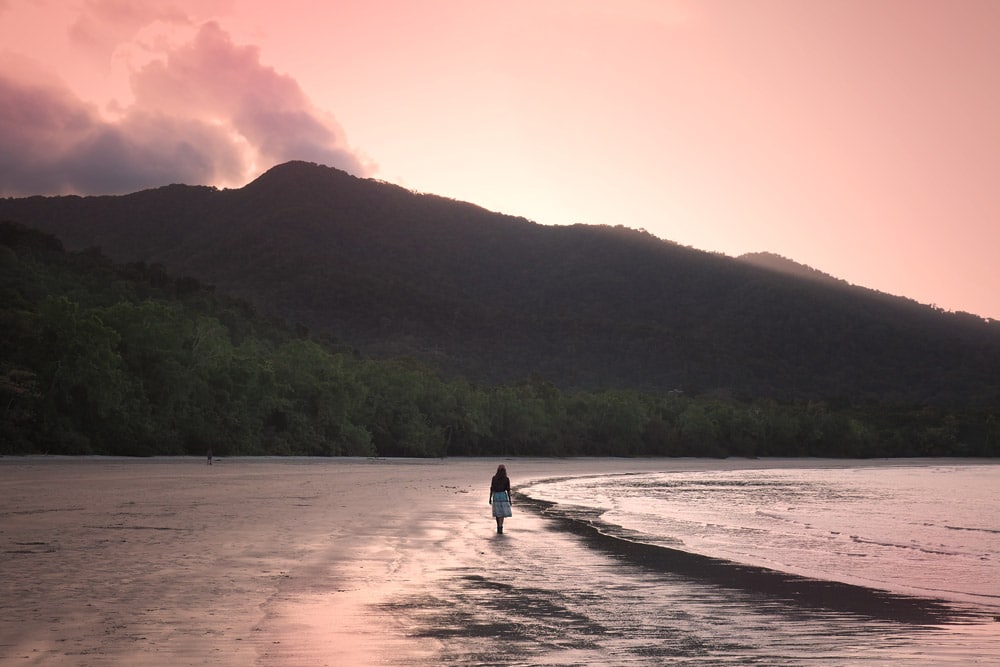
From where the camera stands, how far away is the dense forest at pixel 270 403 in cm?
6131

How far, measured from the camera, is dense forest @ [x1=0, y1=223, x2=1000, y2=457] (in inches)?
2414

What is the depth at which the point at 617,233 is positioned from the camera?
191m

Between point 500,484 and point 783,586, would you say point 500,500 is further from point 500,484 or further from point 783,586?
point 783,586

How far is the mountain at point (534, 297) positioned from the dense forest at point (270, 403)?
6.58 metres

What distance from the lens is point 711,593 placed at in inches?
637

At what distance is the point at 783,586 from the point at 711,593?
6.88ft

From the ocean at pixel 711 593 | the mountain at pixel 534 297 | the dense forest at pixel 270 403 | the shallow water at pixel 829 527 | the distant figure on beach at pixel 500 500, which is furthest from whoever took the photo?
the mountain at pixel 534 297

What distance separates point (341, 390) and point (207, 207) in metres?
115

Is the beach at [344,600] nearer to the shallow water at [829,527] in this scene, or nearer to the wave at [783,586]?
the wave at [783,586]

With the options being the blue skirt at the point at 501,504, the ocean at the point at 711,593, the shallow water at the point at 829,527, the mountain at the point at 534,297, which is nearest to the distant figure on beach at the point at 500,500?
the blue skirt at the point at 501,504

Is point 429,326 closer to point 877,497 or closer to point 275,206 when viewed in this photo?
point 275,206

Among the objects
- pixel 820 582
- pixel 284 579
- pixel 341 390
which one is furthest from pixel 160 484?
pixel 341 390

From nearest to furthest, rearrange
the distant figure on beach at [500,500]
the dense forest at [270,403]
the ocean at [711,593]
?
1. the ocean at [711,593]
2. the distant figure on beach at [500,500]
3. the dense forest at [270,403]

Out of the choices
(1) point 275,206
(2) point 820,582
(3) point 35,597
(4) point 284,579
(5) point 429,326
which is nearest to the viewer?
(3) point 35,597
